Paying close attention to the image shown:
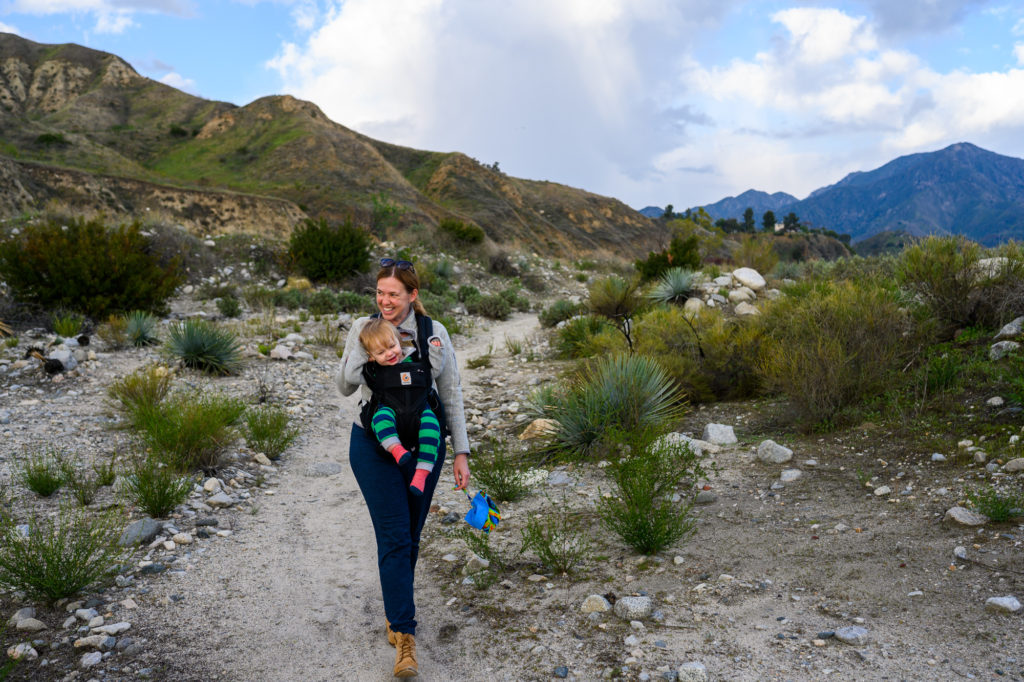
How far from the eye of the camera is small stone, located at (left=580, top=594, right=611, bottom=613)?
3.09m

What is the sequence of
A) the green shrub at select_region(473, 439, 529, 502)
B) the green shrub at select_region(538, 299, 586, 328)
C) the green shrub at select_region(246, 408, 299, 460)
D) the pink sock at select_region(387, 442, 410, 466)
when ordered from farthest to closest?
the green shrub at select_region(538, 299, 586, 328)
the green shrub at select_region(246, 408, 299, 460)
the green shrub at select_region(473, 439, 529, 502)
the pink sock at select_region(387, 442, 410, 466)

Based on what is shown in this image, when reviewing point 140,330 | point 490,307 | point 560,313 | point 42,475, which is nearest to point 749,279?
point 560,313

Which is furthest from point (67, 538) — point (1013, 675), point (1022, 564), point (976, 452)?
point (976, 452)

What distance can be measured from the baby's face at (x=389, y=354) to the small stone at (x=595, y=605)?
1.58 m

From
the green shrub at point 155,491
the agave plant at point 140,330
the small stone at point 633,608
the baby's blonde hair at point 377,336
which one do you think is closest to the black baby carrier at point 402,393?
the baby's blonde hair at point 377,336

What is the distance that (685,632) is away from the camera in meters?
2.83

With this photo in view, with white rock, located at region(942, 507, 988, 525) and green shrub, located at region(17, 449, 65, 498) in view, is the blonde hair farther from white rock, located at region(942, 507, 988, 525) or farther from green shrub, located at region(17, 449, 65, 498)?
green shrub, located at region(17, 449, 65, 498)

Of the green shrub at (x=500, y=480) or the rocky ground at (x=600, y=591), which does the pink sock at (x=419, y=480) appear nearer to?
the rocky ground at (x=600, y=591)

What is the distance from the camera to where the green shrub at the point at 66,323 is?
857cm

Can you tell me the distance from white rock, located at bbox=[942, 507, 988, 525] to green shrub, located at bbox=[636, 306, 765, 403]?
299 centimetres

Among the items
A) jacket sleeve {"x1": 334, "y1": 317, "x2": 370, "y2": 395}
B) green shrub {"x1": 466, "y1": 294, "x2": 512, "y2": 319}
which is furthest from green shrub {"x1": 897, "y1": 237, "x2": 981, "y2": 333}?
green shrub {"x1": 466, "y1": 294, "x2": 512, "y2": 319}

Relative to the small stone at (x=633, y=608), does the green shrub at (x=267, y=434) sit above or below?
above

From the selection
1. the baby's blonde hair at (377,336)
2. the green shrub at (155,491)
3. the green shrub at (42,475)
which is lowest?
the green shrub at (155,491)

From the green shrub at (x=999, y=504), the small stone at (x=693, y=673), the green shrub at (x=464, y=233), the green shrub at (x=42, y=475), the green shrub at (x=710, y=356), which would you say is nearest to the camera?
the small stone at (x=693, y=673)
